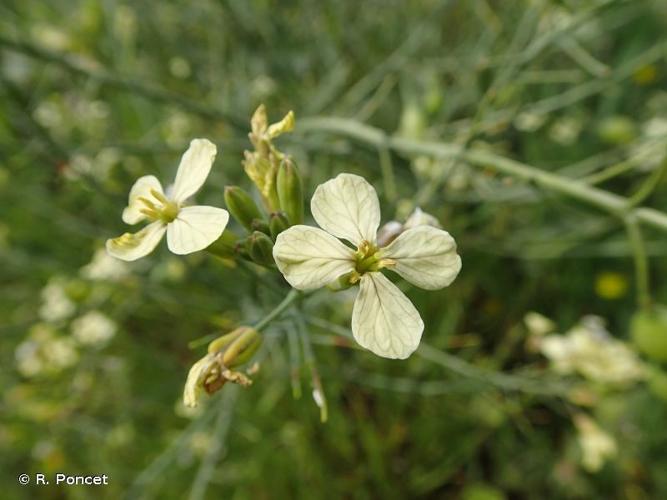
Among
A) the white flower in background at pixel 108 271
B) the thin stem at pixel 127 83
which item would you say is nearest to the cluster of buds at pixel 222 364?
the thin stem at pixel 127 83

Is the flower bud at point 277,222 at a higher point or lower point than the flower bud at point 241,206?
lower

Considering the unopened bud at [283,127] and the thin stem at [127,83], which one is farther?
the thin stem at [127,83]

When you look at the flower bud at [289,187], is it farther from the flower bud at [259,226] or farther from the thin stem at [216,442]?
the thin stem at [216,442]

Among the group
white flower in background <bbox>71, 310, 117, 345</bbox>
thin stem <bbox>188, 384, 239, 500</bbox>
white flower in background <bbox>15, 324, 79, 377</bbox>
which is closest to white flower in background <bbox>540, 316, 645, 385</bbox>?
thin stem <bbox>188, 384, 239, 500</bbox>

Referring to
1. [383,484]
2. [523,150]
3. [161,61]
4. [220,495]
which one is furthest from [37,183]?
[523,150]

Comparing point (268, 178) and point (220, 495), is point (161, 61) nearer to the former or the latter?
point (220, 495)

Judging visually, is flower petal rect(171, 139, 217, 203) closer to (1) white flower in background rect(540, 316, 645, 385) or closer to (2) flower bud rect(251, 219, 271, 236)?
(2) flower bud rect(251, 219, 271, 236)

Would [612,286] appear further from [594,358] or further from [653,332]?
[653,332]

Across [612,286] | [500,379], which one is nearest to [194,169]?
[500,379]
